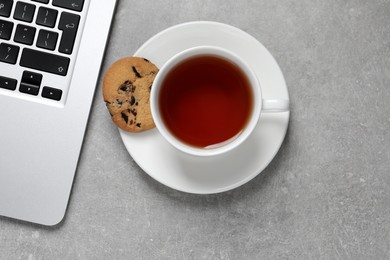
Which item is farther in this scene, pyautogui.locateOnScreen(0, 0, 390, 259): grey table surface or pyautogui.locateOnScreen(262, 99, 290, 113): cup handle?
pyautogui.locateOnScreen(0, 0, 390, 259): grey table surface

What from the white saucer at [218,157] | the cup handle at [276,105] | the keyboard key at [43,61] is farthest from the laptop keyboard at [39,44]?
the cup handle at [276,105]

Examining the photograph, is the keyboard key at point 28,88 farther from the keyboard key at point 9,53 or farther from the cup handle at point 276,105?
the cup handle at point 276,105

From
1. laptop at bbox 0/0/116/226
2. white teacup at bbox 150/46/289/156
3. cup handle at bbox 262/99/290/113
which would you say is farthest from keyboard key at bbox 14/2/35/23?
cup handle at bbox 262/99/290/113

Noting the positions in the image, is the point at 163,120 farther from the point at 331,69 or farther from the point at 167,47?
the point at 331,69

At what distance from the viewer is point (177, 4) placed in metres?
0.83

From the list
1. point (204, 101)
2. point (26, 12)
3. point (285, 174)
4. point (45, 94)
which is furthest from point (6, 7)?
point (285, 174)

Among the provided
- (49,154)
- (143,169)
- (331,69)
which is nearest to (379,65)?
(331,69)

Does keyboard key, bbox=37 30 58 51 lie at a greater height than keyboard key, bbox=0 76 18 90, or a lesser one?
greater

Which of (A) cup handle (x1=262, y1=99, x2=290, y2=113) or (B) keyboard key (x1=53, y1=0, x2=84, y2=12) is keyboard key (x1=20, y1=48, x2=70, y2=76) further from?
(A) cup handle (x1=262, y1=99, x2=290, y2=113)

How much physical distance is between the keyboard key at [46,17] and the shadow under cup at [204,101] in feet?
0.62

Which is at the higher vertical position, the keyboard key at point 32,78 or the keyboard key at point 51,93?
the keyboard key at point 32,78

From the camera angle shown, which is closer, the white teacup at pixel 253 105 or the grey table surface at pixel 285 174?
the white teacup at pixel 253 105

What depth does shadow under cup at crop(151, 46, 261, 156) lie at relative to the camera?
2.34 ft

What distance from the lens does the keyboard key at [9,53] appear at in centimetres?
76
